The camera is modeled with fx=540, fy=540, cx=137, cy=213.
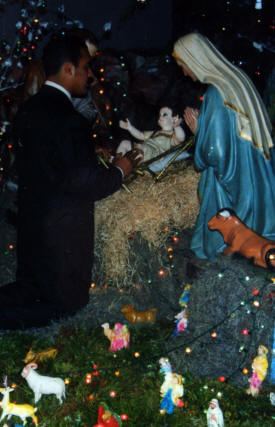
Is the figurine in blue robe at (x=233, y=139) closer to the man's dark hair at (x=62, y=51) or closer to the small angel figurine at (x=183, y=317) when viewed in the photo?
the small angel figurine at (x=183, y=317)

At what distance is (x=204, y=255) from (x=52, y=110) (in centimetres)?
181

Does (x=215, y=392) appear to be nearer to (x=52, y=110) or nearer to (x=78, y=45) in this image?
(x=52, y=110)

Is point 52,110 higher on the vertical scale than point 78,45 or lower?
lower

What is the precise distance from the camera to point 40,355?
4.18 m

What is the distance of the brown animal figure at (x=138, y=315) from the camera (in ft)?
15.8

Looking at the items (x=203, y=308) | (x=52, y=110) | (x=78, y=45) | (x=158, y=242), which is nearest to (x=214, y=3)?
(x=78, y=45)

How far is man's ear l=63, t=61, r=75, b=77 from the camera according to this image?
15.4 feet

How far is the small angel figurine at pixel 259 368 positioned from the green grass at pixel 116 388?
4.3 inches

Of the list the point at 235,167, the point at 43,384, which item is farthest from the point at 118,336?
the point at 235,167

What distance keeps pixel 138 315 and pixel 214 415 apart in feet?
5.23

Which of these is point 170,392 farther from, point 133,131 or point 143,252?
point 133,131

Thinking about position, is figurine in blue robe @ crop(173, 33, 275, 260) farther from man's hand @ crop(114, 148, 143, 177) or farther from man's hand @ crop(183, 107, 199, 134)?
man's hand @ crop(114, 148, 143, 177)

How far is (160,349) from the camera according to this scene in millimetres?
4434

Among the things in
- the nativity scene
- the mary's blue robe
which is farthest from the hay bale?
the mary's blue robe
